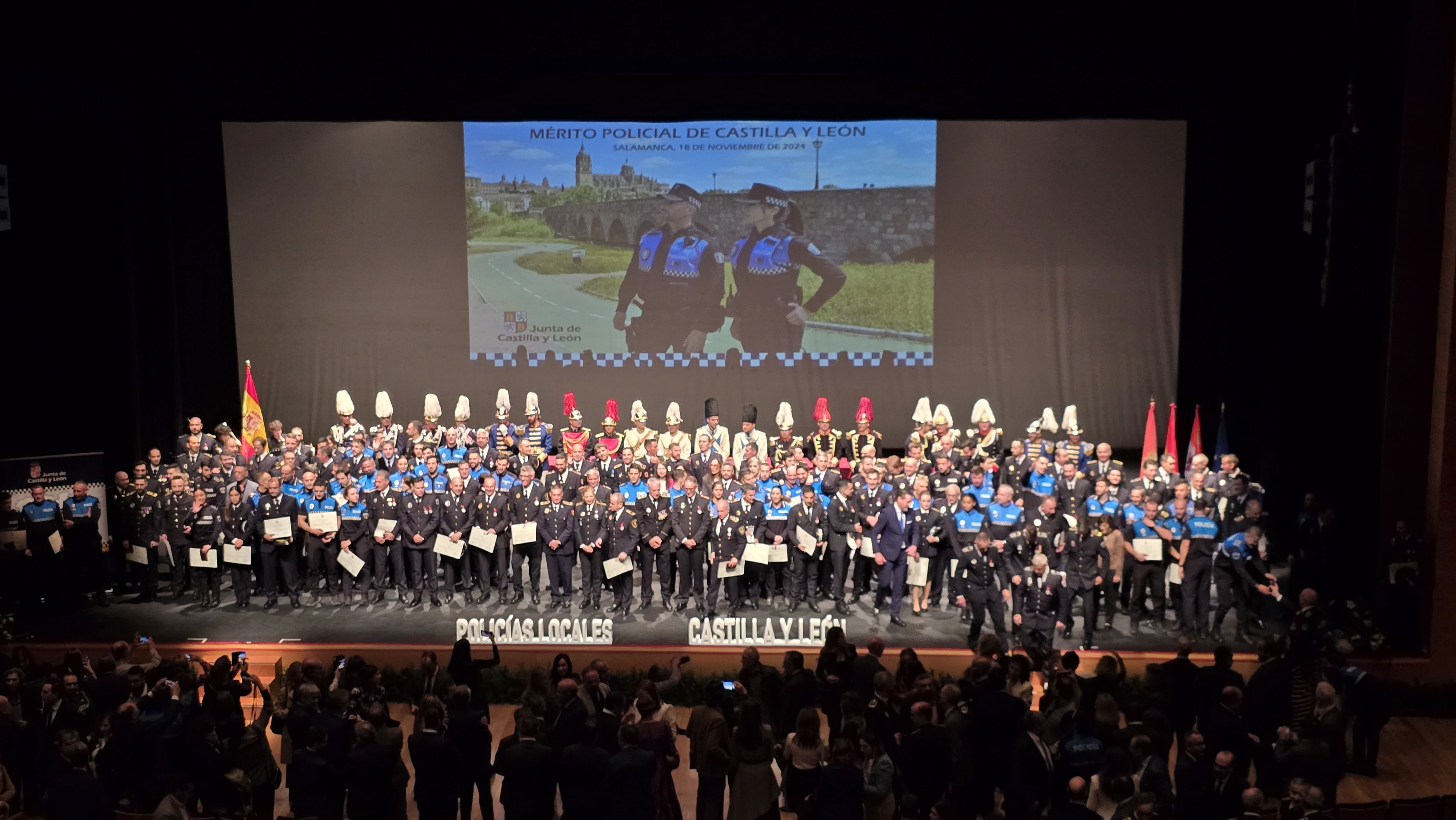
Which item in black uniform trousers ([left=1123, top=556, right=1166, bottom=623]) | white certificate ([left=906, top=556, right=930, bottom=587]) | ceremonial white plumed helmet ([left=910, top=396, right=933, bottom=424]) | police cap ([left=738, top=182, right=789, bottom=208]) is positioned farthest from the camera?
police cap ([left=738, top=182, right=789, bottom=208])

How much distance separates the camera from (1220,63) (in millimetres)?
15375

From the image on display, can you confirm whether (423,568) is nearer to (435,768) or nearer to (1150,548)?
(435,768)

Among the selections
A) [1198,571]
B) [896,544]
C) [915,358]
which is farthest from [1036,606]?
[915,358]

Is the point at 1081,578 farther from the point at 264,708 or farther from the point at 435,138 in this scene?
the point at 435,138

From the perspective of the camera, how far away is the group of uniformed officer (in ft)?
39.0

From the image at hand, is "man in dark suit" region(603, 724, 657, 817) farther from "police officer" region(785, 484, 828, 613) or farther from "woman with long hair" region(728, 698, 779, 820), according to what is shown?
"police officer" region(785, 484, 828, 613)

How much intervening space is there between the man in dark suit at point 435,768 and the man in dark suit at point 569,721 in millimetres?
609

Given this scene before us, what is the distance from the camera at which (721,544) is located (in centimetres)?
1231

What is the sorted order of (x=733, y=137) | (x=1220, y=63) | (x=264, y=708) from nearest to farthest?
(x=264, y=708), (x=1220, y=63), (x=733, y=137)

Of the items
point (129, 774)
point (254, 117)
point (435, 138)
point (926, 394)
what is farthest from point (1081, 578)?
point (254, 117)

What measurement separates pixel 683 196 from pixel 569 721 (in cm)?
1066

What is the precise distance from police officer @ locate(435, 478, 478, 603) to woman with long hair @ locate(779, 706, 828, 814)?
239 inches

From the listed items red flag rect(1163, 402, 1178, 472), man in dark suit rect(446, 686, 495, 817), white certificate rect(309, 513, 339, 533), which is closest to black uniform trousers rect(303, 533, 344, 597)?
white certificate rect(309, 513, 339, 533)

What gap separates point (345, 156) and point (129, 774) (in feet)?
38.0
